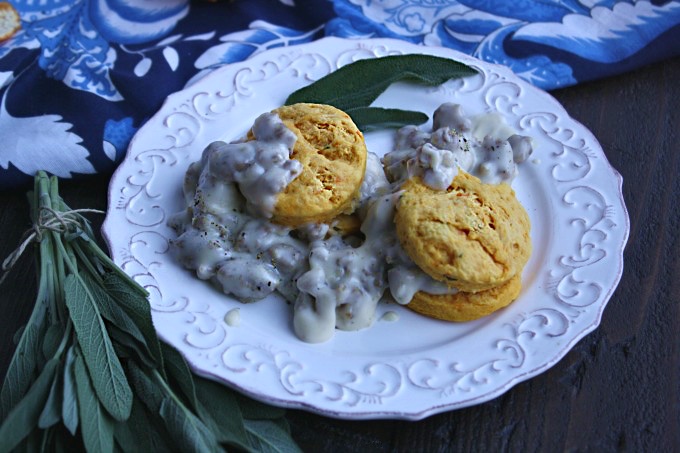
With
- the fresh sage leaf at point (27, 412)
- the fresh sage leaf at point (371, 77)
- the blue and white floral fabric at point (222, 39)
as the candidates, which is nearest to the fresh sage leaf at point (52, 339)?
the fresh sage leaf at point (27, 412)

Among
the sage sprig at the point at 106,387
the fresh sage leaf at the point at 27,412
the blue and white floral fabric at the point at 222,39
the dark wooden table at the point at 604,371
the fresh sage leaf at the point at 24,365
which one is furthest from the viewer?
the blue and white floral fabric at the point at 222,39

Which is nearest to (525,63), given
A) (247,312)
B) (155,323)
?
(247,312)

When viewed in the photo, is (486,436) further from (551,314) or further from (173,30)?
(173,30)

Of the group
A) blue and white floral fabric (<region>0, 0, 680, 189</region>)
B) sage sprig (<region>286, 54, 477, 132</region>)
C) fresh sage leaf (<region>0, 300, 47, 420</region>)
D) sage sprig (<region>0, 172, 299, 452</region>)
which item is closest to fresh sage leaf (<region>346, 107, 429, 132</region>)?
sage sprig (<region>286, 54, 477, 132</region>)

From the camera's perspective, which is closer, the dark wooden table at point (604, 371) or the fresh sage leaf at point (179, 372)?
the fresh sage leaf at point (179, 372)

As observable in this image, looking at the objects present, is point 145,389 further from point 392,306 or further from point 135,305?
point 392,306

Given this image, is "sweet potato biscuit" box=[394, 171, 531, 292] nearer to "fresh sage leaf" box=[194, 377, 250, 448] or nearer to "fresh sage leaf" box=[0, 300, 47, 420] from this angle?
"fresh sage leaf" box=[194, 377, 250, 448]

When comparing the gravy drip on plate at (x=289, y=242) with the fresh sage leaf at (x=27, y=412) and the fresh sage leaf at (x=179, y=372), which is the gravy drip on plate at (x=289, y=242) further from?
the fresh sage leaf at (x=27, y=412)
